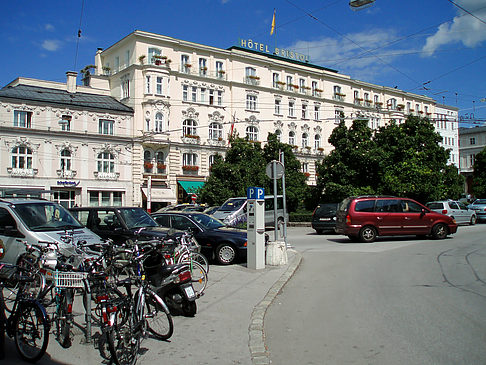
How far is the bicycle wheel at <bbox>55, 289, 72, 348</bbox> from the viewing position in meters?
5.39

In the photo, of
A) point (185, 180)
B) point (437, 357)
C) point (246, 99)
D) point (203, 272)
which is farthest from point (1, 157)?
point (437, 357)

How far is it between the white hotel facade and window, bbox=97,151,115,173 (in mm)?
510

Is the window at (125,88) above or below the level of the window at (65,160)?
above

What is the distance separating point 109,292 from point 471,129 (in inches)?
3640

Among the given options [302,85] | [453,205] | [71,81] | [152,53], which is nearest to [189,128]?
[152,53]

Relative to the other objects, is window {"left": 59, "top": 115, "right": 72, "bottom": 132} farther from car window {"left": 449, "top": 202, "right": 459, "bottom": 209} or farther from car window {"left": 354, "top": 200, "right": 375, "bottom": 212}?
car window {"left": 449, "top": 202, "right": 459, "bottom": 209}

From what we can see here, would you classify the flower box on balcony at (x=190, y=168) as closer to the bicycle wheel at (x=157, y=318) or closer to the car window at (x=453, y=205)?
the car window at (x=453, y=205)

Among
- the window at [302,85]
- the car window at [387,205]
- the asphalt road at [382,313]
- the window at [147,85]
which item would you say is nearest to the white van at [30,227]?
the asphalt road at [382,313]

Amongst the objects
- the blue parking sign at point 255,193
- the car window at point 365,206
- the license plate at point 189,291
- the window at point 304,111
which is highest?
the window at point 304,111

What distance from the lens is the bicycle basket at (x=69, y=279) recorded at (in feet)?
17.2

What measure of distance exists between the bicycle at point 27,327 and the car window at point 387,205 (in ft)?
53.1

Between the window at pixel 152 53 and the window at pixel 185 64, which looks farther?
the window at pixel 185 64

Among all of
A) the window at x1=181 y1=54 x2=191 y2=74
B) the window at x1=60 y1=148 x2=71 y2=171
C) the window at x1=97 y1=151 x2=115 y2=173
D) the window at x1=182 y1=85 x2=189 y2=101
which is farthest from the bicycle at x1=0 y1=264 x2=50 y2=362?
the window at x1=181 y1=54 x2=191 y2=74

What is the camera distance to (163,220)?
45.8 ft
